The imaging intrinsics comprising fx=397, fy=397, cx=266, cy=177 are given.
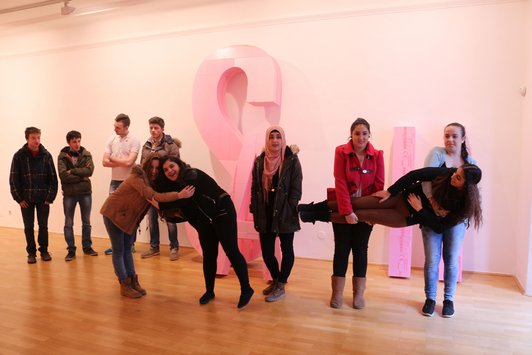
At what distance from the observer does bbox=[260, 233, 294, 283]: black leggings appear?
3152 millimetres

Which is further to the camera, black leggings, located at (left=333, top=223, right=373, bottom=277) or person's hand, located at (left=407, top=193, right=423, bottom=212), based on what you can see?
black leggings, located at (left=333, top=223, right=373, bottom=277)

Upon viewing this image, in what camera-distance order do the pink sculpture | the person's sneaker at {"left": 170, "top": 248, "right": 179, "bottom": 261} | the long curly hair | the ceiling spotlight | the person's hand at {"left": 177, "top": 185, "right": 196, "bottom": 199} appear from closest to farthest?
the long curly hair
the person's hand at {"left": 177, "top": 185, "right": 196, "bottom": 199}
the pink sculpture
the person's sneaker at {"left": 170, "top": 248, "right": 179, "bottom": 261}
the ceiling spotlight

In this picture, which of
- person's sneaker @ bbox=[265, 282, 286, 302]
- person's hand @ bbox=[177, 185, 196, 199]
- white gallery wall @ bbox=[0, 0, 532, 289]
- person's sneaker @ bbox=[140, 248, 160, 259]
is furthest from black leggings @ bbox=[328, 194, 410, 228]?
person's sneaker @ bbox=[140, 248, 160, 259]

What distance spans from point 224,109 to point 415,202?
2.38 meters

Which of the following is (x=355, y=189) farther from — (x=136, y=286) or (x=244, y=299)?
(x=136, y=286)

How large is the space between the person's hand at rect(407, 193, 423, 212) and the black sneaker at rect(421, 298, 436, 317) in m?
0.72

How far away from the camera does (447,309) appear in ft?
9.25

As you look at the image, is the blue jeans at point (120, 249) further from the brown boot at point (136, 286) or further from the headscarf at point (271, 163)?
the headscarf at point (271, 163)

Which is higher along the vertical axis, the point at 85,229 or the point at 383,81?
the point at 383,81

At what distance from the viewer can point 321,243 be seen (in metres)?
4.29

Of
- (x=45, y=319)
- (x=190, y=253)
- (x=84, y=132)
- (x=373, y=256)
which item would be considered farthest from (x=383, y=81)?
(x=84, y=132)

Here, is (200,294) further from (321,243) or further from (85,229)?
(85,229)

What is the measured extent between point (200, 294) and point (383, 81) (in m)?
2.66

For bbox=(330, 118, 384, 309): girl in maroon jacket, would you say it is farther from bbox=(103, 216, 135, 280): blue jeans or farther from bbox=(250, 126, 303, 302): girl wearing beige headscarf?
bbox=(103, 216, 135, 280): blue jeans
